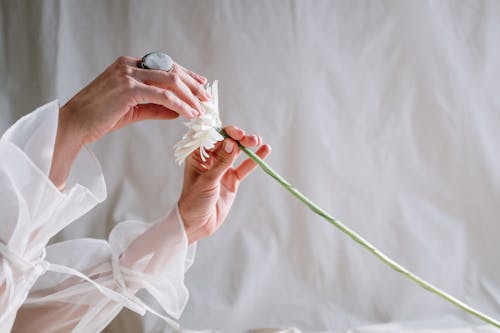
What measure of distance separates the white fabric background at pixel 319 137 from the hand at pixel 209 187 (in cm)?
33

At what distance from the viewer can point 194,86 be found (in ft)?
2.73

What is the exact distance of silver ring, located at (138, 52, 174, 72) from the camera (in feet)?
2.68

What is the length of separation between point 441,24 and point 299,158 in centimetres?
39

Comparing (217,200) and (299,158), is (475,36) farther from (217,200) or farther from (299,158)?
(217,200)

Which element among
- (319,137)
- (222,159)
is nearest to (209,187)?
(222,159)

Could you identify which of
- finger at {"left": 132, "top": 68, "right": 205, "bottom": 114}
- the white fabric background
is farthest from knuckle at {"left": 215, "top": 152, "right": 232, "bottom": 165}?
the white fabric background

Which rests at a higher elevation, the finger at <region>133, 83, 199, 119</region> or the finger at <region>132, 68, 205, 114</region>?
the finger at <region>132, 68, 205, 114</region>

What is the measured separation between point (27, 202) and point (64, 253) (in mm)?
231

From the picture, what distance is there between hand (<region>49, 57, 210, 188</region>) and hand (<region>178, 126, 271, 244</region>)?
10 cm

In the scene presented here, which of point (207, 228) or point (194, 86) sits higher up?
point (194, 86)

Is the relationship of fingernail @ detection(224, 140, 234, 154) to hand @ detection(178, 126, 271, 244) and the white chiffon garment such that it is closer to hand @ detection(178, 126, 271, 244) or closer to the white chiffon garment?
hand @ detection(178, 126, 271, 244)

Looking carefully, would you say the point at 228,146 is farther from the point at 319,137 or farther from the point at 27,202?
the point at 319,137

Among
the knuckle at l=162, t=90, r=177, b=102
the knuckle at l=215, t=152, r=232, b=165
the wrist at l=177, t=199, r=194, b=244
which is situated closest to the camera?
the knuckle at l=162, t=90, r=177, b=102

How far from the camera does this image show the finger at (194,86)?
83 centimetres
